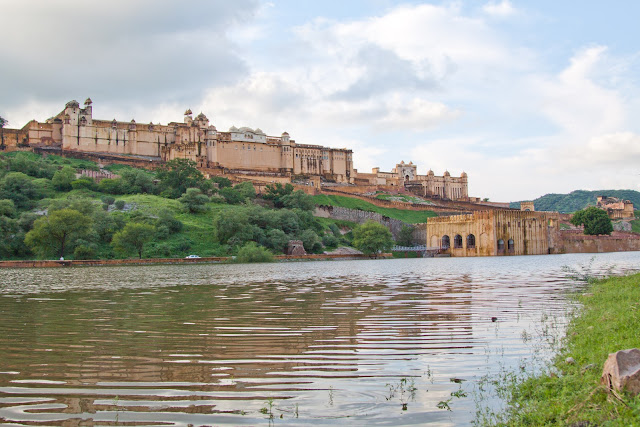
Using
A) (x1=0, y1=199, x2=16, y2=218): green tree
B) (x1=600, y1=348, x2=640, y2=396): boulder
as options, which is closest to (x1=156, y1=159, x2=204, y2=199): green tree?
(x1=0, y1=199, x2=16, y2=218): green tree

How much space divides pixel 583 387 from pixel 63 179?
76.9m

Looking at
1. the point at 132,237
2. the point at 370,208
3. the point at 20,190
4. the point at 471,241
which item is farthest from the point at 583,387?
the point at 370,208

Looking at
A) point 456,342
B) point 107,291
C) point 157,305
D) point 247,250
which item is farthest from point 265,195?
point 456,342

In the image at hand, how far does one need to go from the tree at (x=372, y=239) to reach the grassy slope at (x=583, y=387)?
2230 inches

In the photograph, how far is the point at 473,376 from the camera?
781cm

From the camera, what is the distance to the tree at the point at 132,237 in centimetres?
5425

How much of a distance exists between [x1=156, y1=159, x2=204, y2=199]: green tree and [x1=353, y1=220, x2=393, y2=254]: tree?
2383cm

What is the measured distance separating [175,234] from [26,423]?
56.8m

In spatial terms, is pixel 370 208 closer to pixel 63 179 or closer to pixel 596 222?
pixel 596 222

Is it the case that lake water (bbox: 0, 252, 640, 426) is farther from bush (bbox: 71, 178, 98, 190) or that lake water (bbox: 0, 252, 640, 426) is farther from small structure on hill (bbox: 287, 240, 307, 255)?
bush (bbox: 71, 178, 98, 190)

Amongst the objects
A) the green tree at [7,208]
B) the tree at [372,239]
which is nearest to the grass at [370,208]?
the tree at [372,239]

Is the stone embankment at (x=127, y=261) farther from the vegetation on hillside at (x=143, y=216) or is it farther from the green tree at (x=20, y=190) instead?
the green tree at (x=20, y=190)

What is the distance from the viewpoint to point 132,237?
2142 inches

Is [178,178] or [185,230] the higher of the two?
[178,178]
